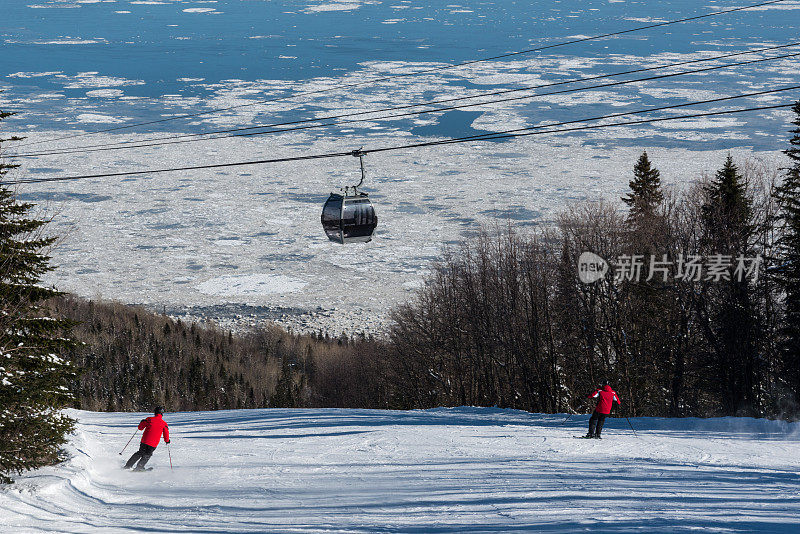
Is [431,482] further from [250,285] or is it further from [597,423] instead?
[250,285]

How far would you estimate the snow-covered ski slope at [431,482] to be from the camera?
10.1 meters

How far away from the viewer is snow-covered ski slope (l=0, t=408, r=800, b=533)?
10.1m

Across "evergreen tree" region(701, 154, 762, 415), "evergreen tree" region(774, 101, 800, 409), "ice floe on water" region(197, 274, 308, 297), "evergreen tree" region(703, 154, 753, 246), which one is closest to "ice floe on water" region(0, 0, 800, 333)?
"ice floe on water" region(197, 274, 308, 297)

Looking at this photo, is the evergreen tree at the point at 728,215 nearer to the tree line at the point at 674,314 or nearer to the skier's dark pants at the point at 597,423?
the tree line at the point at 674,314

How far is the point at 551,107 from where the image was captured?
157125 mm

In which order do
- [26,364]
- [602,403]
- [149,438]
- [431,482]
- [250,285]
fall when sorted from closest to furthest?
[431,482], [149,438], [26,364], [602,403], [250,285]

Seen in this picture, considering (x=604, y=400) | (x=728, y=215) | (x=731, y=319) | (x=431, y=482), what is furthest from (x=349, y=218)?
(x=728, y=215)

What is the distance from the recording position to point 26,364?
13.5m

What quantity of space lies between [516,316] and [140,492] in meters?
25.4

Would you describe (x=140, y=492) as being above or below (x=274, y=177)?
below

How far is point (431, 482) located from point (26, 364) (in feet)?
23.8

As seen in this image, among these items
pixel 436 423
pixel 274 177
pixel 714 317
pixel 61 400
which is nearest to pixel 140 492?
pixel 61 400

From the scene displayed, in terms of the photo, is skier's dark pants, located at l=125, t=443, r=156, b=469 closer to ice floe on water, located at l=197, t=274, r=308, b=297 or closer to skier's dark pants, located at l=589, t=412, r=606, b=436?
skier's dark pants, located at l=589, t=412, r=606, b=436

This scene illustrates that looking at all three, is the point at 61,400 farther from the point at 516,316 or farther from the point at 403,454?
the point at 516,316
